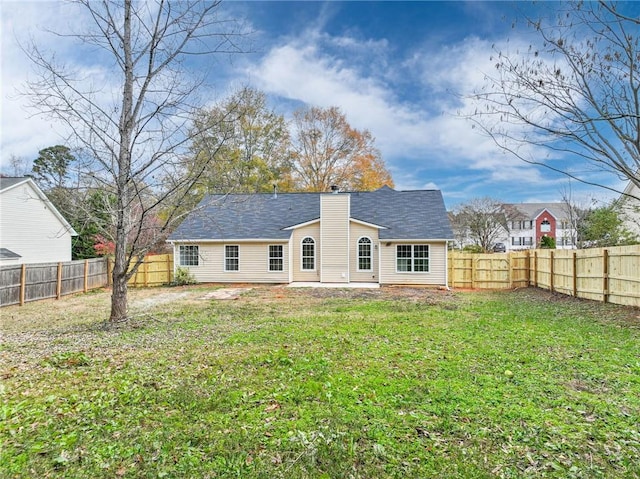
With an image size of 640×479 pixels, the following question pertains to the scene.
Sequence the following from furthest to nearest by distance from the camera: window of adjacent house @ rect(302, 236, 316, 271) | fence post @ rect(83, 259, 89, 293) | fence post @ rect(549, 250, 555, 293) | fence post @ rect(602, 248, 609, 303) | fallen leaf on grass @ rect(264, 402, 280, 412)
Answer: window of adjacent house @ rect(302, 236, 316, 271)
fence post @ rect(83, 259, 89, 293)
fence post @ rect(549, 250, 555, 293)
fence post @ rect(602, 248, 609, 303)
fallen leaf on grass @ rect(264, 402, 280, 412)

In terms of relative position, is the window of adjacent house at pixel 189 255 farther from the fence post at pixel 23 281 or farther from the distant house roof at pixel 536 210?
the distant house roof at pixel 536 210

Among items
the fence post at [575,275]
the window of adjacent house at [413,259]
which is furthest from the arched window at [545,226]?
the fence post at [575,275]

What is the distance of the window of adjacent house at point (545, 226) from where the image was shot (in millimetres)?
48312

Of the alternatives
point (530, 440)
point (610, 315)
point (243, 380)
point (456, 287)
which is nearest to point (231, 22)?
point (243, 380)

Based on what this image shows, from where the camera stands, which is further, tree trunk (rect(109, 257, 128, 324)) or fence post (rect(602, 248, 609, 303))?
fence post (rect(602, 248, 609, 303))

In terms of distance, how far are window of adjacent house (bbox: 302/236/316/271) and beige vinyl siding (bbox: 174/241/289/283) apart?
915 millimetres

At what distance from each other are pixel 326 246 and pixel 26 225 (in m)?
16.2

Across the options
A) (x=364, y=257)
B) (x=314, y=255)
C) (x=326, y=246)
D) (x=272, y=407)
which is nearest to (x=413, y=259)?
(x=364, y=257)

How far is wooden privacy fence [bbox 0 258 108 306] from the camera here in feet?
36.3

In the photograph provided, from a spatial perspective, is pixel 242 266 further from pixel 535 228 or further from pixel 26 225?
pixel 535 228

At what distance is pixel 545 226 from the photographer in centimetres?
4841

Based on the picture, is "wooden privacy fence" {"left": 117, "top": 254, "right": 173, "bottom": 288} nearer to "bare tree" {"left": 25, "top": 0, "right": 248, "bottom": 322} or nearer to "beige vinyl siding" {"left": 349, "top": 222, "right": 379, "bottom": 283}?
"beige vinyl siding" {"left": 349, "top": 222, "right": 379, "bottom": 283}

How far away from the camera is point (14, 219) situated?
18312 mm

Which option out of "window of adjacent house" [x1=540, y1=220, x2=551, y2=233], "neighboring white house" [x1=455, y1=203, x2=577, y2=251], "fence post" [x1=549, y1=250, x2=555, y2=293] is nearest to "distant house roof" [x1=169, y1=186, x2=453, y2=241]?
"fence post" [x1=549, y1=250, x2=555, y2=293]
